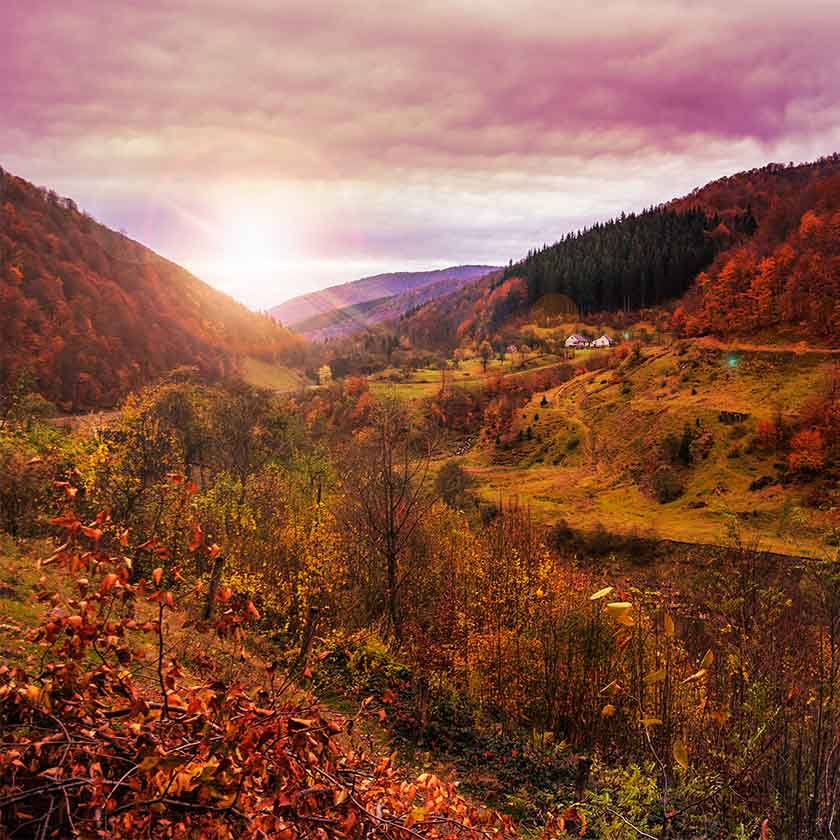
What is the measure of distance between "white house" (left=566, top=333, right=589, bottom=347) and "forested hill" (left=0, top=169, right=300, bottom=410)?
8007 cm

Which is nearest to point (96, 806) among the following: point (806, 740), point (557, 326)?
point (806, 740)

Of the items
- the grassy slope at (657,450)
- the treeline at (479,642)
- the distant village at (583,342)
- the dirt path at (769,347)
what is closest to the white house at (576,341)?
the distant village at (583,342)

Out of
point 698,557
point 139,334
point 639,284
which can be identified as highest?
point 639,284

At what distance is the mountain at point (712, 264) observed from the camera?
259 feet

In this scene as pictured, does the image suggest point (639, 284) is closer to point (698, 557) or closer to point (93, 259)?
Answer: point (698, 557)

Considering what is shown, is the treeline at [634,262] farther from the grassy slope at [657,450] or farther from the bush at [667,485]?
the bush at [667,485]

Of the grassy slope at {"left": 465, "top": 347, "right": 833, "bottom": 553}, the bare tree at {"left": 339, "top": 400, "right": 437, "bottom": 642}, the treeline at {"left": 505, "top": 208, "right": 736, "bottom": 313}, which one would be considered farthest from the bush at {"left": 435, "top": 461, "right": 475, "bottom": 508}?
the treeline at {"left": 505, "top": 208, "right": 736, "bottom": 313}

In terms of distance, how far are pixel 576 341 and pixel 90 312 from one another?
100 m

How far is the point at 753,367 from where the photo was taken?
225 feet

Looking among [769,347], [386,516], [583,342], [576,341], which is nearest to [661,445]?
[769,347]

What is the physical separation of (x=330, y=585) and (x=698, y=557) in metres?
30.3

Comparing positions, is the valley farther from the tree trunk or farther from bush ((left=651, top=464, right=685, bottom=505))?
bush ((left=651, top=464, right=685, bottom=505))

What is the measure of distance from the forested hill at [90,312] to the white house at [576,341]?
80.1 m

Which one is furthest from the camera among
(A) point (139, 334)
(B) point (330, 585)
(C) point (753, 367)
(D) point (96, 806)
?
(A) point (139, 334)
